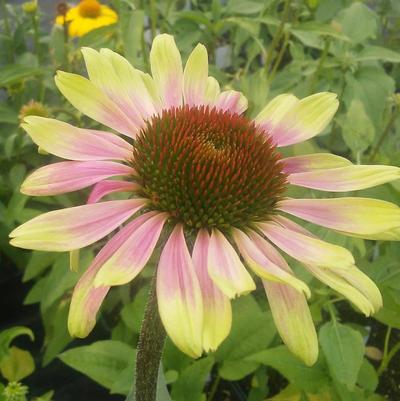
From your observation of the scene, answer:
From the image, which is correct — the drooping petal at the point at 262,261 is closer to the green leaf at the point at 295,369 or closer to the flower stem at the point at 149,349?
the flower stem at the point at 149,349

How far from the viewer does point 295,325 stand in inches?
16.0

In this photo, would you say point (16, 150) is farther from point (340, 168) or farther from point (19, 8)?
point (340, 168)

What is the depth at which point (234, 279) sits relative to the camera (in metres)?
0.38

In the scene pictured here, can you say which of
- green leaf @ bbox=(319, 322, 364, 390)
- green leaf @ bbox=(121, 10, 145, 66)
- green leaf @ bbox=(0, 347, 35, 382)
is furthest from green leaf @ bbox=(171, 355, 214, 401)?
green leaf @ bbox=(121, 10, 145, 66)

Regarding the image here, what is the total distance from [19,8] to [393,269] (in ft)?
3.32

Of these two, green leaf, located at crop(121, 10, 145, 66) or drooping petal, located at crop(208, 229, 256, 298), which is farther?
green leaf, located at crop(121, 10, 145, 66)

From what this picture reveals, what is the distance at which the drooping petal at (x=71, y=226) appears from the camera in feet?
1.25

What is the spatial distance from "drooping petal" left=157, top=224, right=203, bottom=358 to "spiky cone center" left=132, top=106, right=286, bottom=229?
4cm

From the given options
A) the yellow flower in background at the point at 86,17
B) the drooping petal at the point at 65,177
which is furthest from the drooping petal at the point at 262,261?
the yellow flower in background at the point at 86,17

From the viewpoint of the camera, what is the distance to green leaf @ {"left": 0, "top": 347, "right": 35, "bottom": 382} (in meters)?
0.86

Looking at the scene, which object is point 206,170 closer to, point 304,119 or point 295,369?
point 304,119

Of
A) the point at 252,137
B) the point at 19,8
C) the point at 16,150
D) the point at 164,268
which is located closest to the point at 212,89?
the point at 252,137

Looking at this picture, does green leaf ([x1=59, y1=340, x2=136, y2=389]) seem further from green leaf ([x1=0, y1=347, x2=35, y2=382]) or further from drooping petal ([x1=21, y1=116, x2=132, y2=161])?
drooping petal ([x1=21, y1=116, x2=132, y2=161])

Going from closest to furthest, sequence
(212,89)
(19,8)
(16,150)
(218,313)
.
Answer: (218,313), (212,89), (16,150), (19,8)
